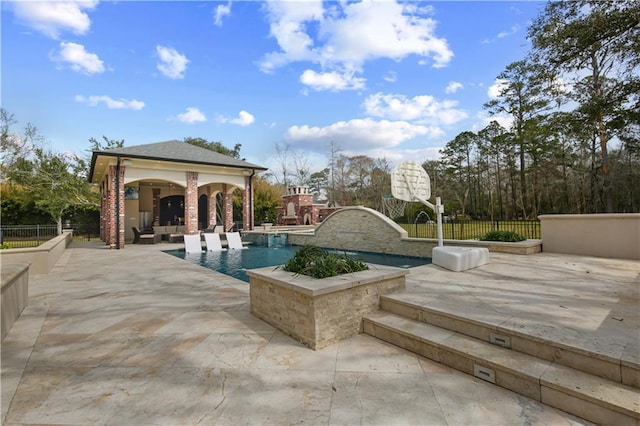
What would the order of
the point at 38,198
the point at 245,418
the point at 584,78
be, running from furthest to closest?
the point at 38,198, the point at 584,78, the point at 245,418

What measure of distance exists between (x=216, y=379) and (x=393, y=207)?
26.0 meters

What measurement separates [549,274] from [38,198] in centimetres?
2655

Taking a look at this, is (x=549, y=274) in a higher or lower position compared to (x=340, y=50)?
lower

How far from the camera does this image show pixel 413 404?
6.70 ft

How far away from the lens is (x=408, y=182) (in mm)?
8242

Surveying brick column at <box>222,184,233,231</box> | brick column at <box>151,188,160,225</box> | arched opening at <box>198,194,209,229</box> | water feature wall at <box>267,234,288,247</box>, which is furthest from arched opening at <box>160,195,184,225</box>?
water feature wall at <box>267,234,288,247</box>

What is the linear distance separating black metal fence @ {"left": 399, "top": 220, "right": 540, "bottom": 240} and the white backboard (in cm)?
229

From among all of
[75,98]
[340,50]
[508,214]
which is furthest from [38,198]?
[508,214]

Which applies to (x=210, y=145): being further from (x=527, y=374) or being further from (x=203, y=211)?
(x=527, y=374)

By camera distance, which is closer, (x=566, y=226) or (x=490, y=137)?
(x=566, y=226)

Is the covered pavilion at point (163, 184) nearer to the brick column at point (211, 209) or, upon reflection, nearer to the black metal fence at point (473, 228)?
the brick column at point (211, 209)

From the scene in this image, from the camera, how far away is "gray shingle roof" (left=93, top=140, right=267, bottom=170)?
13.5 meters

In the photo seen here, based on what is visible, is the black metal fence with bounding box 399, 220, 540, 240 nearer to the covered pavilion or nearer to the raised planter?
the raised planter

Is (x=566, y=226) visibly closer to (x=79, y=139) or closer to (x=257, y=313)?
(x=257, y=313)
